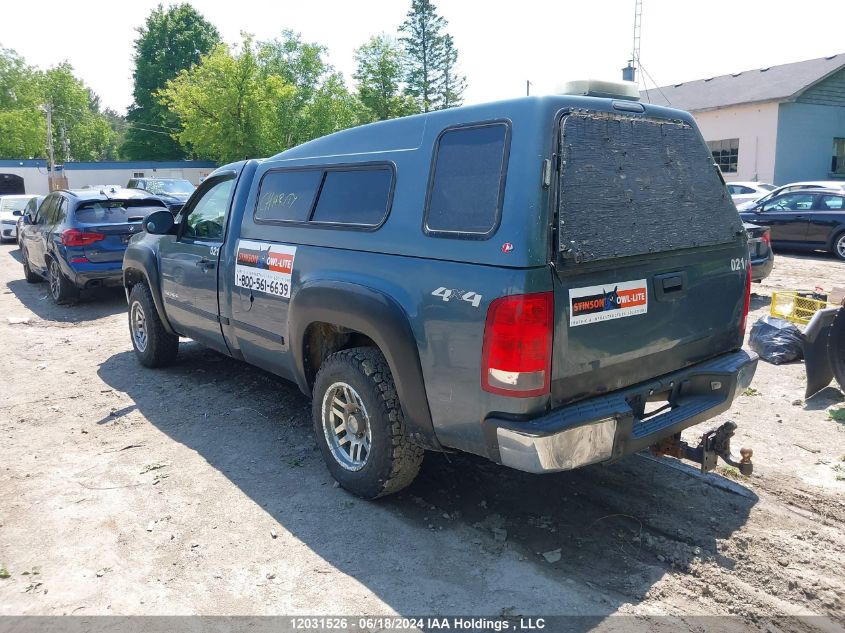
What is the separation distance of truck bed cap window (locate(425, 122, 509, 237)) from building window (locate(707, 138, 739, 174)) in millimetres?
27187

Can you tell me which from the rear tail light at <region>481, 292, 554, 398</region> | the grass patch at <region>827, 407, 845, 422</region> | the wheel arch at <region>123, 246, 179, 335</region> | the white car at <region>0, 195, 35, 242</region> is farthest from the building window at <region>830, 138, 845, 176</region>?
the white car at <region>0, 195, 35, 242</region>

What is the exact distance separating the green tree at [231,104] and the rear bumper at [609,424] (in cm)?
3693

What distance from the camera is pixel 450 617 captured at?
9.41 feet

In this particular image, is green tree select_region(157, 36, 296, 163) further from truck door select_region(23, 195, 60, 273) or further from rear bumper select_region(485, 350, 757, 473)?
rear bumper select_region(485, 350, 757, 473)

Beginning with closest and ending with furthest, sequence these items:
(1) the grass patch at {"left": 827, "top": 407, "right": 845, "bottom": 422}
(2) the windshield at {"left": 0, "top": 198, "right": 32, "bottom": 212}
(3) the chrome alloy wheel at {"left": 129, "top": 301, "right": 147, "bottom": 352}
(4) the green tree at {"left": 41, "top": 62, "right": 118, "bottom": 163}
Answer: (1) the grass patch at {"left": 827, "top": 407, "right": 845, "bottom": 422}
(3) the chrome alloy wheel at {"left": 129, "top": 301, "right": 147, "bottom": 352}
(2) the windshield at {"left": 0, "top": 198, "right": 32, "bottom": 212}
(4) the green tree at {"left": 41, "top": 62, "right": 118, "bottom": 163}

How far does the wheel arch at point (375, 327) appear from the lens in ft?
10.8

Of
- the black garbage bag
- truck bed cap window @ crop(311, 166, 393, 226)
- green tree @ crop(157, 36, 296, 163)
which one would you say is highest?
green tree @ crop(157, 36, 296, 163)

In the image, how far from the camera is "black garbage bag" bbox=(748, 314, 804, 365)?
641 centimetres

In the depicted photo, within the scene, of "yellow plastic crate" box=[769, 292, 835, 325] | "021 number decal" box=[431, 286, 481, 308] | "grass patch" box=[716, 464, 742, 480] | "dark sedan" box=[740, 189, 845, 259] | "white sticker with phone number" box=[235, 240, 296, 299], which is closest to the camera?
"021 number decal" box=[431, 286, 481, 308]

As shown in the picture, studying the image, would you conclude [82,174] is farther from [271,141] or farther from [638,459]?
[638,459]

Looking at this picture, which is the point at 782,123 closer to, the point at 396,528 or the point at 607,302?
the point at 607,302

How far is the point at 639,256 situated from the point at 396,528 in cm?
193

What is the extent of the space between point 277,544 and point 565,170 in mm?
2409

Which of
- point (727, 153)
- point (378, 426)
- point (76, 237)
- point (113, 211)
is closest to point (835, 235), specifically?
point (378, 426)
